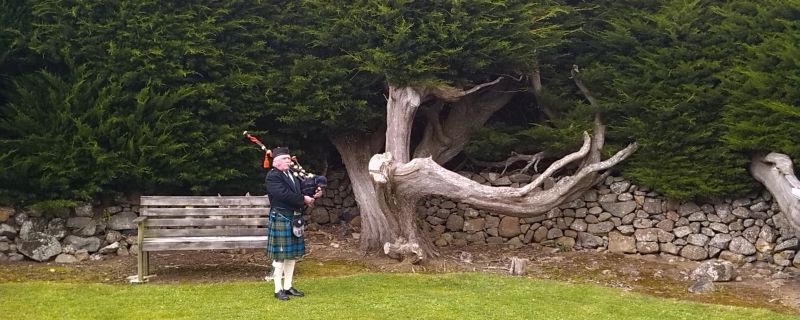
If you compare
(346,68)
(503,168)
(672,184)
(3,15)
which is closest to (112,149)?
(3,15)

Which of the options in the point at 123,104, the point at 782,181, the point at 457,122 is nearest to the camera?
the point at 782,181

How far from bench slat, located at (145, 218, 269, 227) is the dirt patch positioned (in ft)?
2.14

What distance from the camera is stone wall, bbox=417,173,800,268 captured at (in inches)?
411

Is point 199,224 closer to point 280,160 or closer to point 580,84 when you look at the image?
point 280,160

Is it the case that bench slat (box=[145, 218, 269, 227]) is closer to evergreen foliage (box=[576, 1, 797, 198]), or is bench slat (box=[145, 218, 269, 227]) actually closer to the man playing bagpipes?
the man playing bagpipes

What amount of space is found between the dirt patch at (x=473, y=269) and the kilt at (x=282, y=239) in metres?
Result: 1.50

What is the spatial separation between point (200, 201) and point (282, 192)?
2.23m

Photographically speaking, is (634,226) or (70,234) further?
(634,226)

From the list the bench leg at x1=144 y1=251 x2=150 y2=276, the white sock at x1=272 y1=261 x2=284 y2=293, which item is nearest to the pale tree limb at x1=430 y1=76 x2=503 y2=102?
the white sock at x1=272 y1=261 x2=284 y2=293

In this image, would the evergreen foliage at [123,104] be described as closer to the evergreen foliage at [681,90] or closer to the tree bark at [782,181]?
the evergreen foliage at [681,90]

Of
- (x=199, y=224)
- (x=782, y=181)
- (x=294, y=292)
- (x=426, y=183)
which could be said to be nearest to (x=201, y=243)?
(x=199, y=224)

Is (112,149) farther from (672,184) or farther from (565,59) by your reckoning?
(672,184)

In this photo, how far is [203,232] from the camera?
29.7 ft

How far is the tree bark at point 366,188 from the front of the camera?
10727 millimetres
